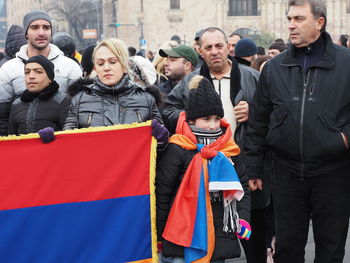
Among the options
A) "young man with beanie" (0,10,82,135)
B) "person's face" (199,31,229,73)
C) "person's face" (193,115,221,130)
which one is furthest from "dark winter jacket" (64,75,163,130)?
"young man with beanie" (0,10,82,135)

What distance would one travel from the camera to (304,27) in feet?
16.3

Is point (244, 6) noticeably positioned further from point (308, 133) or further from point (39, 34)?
point (308, 133)

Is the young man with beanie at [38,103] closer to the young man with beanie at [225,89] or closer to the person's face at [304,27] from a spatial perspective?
the young man with beanie at [225,89]

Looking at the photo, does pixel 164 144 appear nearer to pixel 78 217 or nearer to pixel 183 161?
pixel 183 161

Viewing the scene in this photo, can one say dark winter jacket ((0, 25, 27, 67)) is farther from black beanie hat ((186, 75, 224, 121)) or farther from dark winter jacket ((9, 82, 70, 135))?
black beanie hat ((186, 75, 224, 121))

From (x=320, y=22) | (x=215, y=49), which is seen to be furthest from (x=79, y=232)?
(x=320, y=22)

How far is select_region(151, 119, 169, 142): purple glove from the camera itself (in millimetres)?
4793

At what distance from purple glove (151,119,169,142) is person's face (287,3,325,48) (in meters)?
1.08

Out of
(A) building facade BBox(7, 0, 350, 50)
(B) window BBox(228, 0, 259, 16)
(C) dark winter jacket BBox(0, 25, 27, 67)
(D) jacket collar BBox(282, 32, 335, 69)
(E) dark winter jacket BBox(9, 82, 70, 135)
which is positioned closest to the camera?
(D) jacket collar BBox(282, 32, 335, 69)

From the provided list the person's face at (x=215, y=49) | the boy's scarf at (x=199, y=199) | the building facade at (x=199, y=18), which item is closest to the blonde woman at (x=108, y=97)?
the boy's scarf at (x=199, y=199)

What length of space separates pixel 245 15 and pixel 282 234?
76.3m

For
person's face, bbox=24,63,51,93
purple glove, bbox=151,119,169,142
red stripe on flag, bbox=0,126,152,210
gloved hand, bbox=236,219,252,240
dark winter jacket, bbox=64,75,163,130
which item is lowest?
gloved hand, bbox=236,219,252,240

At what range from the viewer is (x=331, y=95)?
481cm

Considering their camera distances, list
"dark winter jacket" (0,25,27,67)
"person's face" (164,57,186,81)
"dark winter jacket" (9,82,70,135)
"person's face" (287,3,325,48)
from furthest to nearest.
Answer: "dark winter jacket" (0,25,27,67) → "person's face" (164,57,186,81) → "dark winter jacket" (9,82,70,135) → "person's face" (287,3,325,48)
